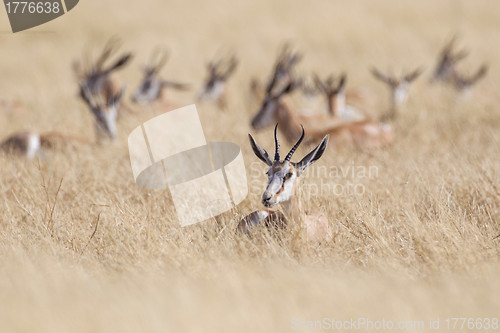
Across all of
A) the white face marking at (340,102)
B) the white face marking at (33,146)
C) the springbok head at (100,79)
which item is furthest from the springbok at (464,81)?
the white face marking at (33,146)

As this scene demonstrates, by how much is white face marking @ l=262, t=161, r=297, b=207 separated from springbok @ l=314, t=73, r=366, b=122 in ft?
17.5

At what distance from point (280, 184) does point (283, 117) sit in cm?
399

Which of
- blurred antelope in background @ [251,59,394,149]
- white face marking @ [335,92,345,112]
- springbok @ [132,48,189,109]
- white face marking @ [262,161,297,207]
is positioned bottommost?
white face marking @ [335,92,345,112]

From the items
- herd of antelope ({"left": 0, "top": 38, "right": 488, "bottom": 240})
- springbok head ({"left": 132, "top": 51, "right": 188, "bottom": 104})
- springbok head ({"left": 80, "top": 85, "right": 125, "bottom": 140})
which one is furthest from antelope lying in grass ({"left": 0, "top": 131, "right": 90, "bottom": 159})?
springbok head ({"left": 132, "top": 51, "right": 188, "bottom": 104})

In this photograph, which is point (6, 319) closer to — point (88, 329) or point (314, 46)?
point (88, 329)

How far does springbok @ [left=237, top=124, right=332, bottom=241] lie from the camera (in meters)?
4.36

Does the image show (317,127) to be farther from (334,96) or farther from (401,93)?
(401,93)

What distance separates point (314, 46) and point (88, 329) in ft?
46.4

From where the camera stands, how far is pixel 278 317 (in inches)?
128

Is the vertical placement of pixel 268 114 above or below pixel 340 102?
above

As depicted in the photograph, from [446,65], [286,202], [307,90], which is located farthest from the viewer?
[446,65]

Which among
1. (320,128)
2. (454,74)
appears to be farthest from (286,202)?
(454,74)

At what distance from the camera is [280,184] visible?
14.3ft

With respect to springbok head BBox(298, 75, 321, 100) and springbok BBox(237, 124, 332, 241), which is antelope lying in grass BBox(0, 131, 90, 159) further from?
springbok head BBox(298, 75, 321, 100)
